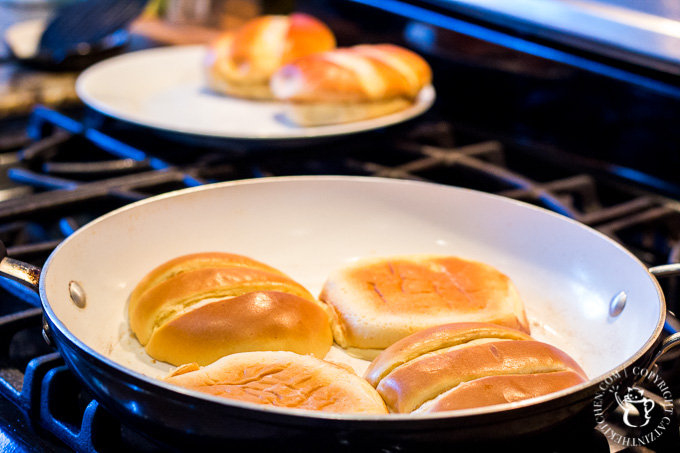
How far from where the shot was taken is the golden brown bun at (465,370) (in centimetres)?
51

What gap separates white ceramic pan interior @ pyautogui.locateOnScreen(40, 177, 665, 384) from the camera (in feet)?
2.20

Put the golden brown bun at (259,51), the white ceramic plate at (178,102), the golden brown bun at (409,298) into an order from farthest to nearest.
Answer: the golden brown bun at (259,51), the white ceramic plate at (178,102), the golden brown bun at (409,298)

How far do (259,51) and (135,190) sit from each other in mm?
624

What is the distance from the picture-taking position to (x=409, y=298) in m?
0.70

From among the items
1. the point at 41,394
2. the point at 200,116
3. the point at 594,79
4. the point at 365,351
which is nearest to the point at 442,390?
the point at 365,351

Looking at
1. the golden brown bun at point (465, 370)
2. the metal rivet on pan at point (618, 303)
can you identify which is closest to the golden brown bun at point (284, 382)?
the golden brown bun at point (465, 370)

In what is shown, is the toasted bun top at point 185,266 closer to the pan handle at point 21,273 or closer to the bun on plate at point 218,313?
the bun on plate at point 218,313

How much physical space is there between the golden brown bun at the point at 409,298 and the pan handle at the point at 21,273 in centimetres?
28

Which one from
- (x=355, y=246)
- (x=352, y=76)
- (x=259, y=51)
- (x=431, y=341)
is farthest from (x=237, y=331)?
(x=259, y=51)

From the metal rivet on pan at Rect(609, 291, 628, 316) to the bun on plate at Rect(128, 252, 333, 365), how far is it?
28cm

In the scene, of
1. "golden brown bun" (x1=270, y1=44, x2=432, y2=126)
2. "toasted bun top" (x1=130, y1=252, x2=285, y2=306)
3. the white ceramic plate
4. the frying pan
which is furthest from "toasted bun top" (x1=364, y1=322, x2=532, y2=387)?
"golden brown bun" (x1=270, y1=44, x2=432, y2=126)

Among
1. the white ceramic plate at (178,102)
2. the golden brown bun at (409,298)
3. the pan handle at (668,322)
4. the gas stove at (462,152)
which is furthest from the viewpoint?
the white ceramic plate at (178,102)

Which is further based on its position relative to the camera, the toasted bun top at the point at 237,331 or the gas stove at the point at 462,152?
the gas stove at the point at 462,152

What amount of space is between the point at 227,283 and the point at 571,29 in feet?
2.58
